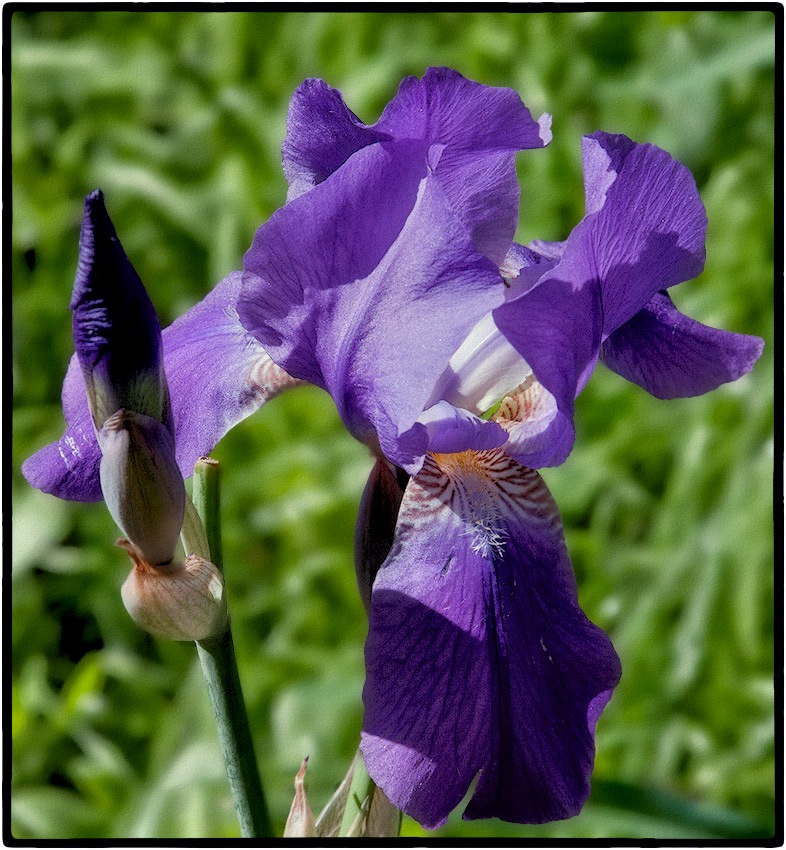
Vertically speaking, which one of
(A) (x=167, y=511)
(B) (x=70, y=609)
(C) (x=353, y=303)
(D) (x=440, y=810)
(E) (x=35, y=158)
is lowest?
(B) (x=70, y=609)

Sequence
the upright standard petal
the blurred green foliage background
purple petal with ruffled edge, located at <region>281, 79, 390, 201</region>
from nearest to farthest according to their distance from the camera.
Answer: the upright standard petal, purple petal with ruffled edge, located at <region>281, 79, 390, 201</region>, the blurred green foliage background

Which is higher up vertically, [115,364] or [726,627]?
[115,364]

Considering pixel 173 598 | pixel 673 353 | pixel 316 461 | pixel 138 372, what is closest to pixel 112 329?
pixel 138 372

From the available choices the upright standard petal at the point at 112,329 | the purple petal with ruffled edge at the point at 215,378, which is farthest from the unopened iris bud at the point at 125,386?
the purple petal with ruffled edge at the point at 215,378

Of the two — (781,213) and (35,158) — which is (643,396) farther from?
(35,158)

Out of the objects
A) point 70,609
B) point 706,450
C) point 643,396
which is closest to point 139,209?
point 70,609

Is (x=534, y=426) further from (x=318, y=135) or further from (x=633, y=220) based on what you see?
(x=318, y=135)

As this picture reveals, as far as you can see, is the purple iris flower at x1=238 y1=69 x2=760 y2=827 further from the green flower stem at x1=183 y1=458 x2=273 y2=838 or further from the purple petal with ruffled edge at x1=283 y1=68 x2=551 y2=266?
the green flower stem at x1=183 y1=458 x2=273 y2=838

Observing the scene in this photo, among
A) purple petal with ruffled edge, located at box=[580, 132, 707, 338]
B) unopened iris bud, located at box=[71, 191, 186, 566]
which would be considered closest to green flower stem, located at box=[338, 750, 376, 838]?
unopened iris bud, located at box=[71, 191, 186, 566]
